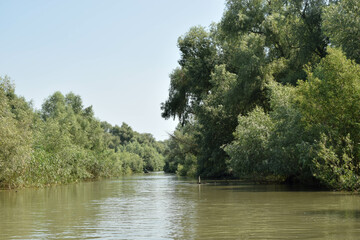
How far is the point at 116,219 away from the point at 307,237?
770 cm

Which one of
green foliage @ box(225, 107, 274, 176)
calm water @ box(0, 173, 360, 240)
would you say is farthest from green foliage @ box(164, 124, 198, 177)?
calm water @ box(0, 173, 360, 240)

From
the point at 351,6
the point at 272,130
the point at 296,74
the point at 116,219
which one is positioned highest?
the point at 351,6

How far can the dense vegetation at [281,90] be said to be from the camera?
2728 centimetres

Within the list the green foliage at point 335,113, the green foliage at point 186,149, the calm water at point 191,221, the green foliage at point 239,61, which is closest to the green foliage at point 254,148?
the green foliage at point 239,61

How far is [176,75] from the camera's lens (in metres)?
60.4

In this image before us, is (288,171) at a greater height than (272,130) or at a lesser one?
lesser

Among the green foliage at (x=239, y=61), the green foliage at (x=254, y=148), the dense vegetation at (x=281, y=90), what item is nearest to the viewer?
the dense vegetation at (x=281, y=90)

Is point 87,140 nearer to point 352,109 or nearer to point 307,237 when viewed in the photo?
point 352,109

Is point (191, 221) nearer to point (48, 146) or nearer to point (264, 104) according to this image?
point (264, 104)

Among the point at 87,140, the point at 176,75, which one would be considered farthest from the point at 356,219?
the point at 87,140

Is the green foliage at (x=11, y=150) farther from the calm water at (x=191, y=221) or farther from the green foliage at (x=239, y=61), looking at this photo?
the green foliage at (x=239, y=61)

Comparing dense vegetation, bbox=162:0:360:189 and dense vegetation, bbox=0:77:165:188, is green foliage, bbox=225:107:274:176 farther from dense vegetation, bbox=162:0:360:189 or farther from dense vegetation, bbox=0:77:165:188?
dense vegetation, bbox=0:77:165:188

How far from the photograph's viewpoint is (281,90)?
36312 millimetres

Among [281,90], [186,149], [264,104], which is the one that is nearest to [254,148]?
[281,90]
